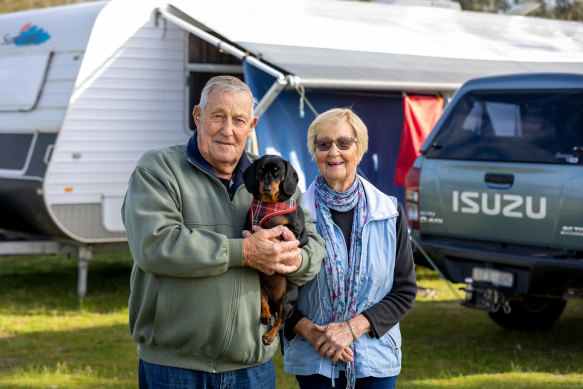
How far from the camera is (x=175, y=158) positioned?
2.86 metres

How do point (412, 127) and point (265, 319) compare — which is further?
point (412, 127)

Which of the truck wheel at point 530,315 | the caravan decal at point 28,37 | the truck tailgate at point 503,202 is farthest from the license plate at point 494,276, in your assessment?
the caravan decal at point 28,37

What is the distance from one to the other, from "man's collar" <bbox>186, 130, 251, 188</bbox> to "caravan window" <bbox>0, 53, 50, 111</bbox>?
21.7 ft

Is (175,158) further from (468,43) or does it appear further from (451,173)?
(468,43)

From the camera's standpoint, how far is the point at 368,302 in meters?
3.18

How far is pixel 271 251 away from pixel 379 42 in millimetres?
7378

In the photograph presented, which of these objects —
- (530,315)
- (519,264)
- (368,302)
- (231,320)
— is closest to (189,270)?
(231,320)

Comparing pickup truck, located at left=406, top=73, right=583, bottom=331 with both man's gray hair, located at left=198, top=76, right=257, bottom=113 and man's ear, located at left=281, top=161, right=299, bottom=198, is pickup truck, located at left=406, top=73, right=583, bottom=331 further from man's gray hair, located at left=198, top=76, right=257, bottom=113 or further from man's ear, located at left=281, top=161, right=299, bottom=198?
man's gray hair, located at left=198, top=76, right=257, bottom=113

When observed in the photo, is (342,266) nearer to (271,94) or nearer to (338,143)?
(338,143)

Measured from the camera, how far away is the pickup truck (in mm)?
5594

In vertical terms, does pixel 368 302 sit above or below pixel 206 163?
below

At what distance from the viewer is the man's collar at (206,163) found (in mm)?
2859

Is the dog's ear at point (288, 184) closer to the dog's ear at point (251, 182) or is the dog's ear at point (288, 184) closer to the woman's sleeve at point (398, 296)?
the dog's ear at point (251, 182)

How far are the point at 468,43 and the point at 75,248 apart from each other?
18.6 feet
